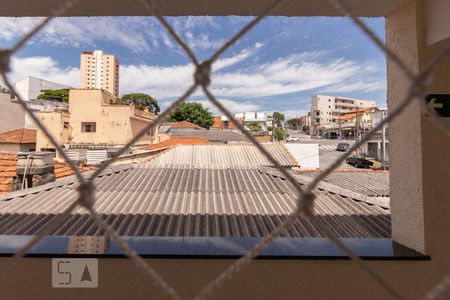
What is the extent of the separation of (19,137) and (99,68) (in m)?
63.6

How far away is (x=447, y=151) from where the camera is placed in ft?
4.73

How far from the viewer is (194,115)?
3709cm

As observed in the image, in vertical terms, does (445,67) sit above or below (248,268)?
above

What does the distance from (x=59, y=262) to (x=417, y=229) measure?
6.42 ft

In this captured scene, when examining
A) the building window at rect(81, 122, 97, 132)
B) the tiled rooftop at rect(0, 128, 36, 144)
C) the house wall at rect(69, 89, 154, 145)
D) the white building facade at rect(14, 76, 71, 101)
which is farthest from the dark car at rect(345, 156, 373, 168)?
the white building facade at rect(14, 76, 71, 101)

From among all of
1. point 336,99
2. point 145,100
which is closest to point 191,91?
point 145,100

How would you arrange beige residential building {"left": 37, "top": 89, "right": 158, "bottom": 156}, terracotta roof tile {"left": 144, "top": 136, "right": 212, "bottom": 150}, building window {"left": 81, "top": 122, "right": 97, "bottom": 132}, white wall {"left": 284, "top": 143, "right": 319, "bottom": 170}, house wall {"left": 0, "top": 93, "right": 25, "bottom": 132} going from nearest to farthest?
white wall {"left": 284, "top": 143, "right": 319, "bottom": 170} < terracotta roof tile {"left": 144, "top": 136, "right": 212, "bottom": 150} < beige residential building {"left": 37, "top": 89, "right": 158, "bottom": 156} < building window {"left": 81, "top": 122, "right": 97, "bottom": 132} < house wall {"left": 0, "top": 93, "right": 25, "bottom": 132}

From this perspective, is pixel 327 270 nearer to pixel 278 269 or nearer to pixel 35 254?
pixel 278 269

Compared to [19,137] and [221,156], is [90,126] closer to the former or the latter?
[19,137]

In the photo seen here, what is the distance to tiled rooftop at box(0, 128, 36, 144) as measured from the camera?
17.5 m

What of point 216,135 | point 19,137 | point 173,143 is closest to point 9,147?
point 19,137

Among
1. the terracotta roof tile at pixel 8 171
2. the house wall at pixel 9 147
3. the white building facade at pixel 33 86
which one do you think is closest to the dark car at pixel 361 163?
the terracotta roof tile at pixel 8 171

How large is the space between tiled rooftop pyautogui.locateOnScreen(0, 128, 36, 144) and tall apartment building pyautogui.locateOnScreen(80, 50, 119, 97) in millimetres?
57842

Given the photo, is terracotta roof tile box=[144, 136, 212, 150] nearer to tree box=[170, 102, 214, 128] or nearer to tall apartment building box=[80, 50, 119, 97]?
tree box=[170, 102, 214, 128]
